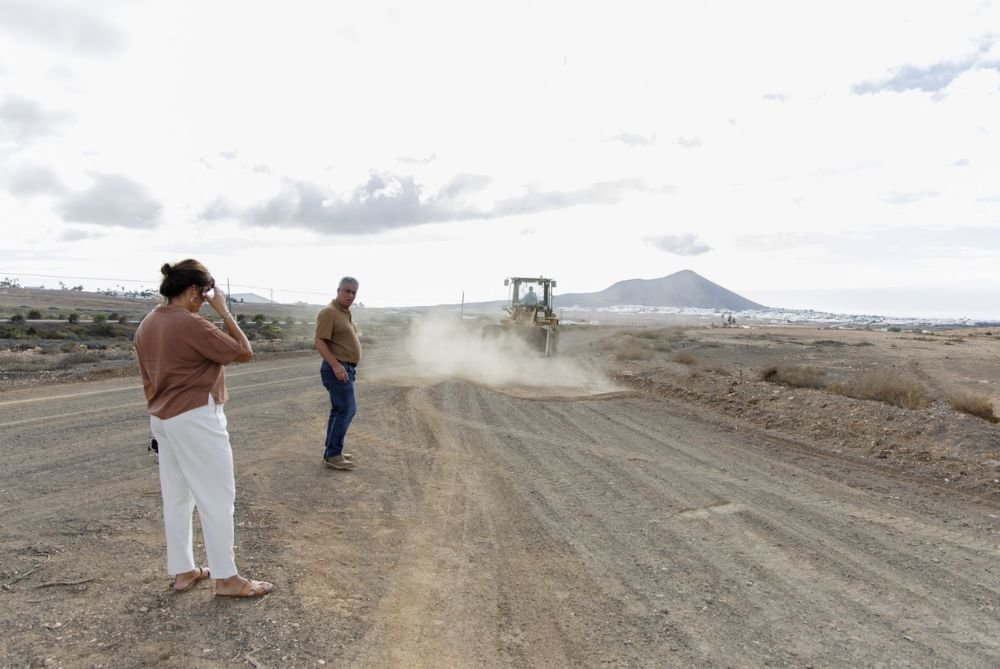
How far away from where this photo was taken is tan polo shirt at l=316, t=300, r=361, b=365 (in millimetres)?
6152

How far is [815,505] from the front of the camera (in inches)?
239

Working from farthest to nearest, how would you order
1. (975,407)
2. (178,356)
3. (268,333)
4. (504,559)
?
(268,333) → (975,407) → (504,559) → (178,356)

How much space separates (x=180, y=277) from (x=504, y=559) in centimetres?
289

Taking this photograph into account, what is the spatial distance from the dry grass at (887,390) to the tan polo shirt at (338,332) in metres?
9.52

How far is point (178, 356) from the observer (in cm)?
329

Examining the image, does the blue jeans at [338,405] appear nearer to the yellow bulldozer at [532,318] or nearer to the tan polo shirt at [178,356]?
the tan polo shirt at [178,356]

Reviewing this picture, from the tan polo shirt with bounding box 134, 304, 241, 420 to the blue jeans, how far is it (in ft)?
9.15

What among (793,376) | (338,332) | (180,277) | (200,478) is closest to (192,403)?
(200,478)

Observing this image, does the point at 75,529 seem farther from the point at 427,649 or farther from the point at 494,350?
the point at 494,350

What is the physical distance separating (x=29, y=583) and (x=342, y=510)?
7.26ft

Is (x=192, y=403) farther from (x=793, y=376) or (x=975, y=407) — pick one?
(x=793, y=376)

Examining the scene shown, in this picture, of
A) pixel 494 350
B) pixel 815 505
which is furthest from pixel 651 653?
pixel 494 350

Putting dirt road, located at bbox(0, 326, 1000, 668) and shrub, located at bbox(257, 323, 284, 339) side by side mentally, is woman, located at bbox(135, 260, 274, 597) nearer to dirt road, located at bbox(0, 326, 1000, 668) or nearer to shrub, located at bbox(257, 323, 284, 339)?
dirt road, located at bbox(0, 326, 1000, 668)

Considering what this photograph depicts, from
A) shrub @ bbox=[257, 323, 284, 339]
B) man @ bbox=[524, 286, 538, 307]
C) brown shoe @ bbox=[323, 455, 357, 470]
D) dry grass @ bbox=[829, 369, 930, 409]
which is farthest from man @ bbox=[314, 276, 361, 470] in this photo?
shrub @ bbox=[257, 323, 284, 339]
